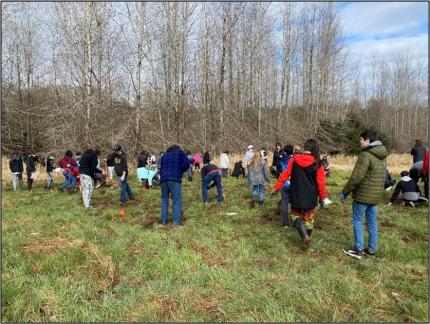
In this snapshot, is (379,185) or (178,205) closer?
(379,185)

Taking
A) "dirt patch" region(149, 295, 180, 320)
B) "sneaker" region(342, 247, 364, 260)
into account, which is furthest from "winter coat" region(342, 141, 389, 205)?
"dirt patch" region(149, 295, 180, 320)

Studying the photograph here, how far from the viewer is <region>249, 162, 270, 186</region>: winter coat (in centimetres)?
917

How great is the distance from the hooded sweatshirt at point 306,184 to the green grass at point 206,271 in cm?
90

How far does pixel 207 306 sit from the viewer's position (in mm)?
3738

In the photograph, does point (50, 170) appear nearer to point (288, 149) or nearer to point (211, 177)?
point (211, 177)

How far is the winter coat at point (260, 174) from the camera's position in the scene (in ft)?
30.1

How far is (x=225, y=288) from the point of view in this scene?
4.21 m

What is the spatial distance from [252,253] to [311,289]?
175 cm

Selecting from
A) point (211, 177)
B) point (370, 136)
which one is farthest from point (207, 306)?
point (211, 177)

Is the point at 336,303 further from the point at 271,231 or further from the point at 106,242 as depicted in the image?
the point at 106,242

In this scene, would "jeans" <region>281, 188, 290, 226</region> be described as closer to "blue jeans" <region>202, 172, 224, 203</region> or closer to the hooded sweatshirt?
the hooded sweatshirt

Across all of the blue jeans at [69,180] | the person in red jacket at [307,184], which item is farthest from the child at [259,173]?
the blue jeans at [69,180]

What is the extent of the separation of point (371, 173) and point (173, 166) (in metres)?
4.13

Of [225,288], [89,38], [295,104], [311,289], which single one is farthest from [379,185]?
[295,104]
